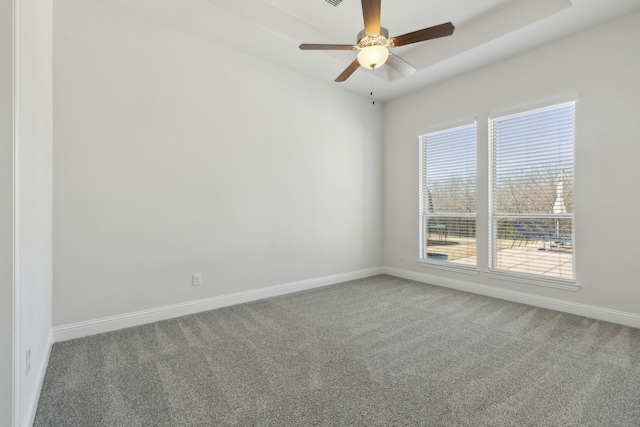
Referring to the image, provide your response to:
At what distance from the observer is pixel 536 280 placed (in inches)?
136

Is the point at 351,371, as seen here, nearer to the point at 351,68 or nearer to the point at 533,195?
the point at 351,68

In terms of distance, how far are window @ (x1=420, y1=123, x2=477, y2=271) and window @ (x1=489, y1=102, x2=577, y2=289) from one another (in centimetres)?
29

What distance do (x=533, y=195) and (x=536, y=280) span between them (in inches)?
39.1

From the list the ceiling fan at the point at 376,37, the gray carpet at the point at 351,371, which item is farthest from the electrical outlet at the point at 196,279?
the ceiling fan at the point at 376,37

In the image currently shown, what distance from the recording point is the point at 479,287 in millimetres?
3938

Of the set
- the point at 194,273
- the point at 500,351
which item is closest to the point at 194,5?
the point at 194,273

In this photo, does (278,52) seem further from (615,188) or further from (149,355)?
(615,188)

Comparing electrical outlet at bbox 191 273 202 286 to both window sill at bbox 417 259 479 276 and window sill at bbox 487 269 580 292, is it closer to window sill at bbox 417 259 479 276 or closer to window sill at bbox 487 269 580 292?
window sill at bbox 417 259 479 276

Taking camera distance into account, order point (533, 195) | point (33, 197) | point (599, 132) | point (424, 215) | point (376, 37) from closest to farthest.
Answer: point (33, 197), point (376, 37), point (599, 132), point (533, 195), point (424, 215)

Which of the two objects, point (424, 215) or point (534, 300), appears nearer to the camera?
point (534, 300)

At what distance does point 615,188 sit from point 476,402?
107 inches

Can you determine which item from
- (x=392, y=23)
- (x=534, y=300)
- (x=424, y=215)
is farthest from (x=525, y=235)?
(x=392, y=23)

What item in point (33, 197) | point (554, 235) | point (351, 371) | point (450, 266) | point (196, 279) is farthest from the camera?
point (450, 266)
